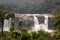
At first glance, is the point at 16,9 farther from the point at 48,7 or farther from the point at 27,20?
the point at 27,20

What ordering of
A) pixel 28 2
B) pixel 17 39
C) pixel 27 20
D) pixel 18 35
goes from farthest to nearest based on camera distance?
pixel 28 2 < pixel 27 20 < pixel 18 35 < pixel 17 39

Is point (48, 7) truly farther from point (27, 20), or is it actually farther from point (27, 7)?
point (27, 20)

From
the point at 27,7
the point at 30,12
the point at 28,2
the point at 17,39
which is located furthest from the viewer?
the point at 28,2

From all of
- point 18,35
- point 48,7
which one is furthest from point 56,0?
point 18,35

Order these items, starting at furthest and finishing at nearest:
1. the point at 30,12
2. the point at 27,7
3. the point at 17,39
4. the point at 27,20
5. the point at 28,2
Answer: the point at 28,2 → the point at 27,7 → the point at 30,12 → the point at 27,20 → the point at 17,39

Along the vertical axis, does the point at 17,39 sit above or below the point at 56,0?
below

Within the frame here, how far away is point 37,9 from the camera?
86688 mm

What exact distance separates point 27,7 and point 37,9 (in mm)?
4292

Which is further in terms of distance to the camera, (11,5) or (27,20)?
(11,5)

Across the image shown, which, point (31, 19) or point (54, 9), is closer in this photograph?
point (31, 19)

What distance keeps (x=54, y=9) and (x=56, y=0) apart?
8.66 metres

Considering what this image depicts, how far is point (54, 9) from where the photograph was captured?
278 feet

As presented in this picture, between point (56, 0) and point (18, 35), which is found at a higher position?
point (56, 0)

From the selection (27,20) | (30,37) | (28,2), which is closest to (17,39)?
(30,37)
